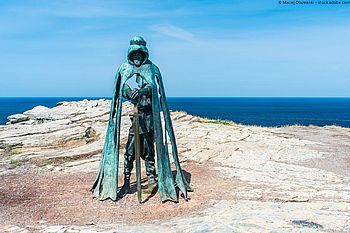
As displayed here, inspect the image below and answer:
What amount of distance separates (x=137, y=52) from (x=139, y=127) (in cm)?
150

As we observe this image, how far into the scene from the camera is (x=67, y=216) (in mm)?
7500

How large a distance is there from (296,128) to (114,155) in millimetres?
16966

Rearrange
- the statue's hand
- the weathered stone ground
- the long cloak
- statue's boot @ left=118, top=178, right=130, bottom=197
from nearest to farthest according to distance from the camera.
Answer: the weathered stone ground → the statue's hand → the long cloak → statue's boot @ left=118, top=178, right=130, bottom=197

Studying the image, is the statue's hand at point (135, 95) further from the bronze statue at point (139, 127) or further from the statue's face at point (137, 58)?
the statue's face at point (137, 58)

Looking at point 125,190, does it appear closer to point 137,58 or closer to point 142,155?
point 142,155

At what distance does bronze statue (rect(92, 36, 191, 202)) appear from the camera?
8430 millimetres

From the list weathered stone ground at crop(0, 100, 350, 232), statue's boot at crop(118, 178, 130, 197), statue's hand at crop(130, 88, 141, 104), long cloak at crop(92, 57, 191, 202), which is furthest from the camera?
statue's boot at crop(118, 178, 130, 197)

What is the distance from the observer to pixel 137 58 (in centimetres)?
852

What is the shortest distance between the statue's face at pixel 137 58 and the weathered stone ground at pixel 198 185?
2706 millimetres

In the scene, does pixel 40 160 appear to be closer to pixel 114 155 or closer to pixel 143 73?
pixel 114 155

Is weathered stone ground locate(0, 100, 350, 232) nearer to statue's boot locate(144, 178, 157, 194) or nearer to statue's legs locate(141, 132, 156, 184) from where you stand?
statue's boot locate(144, 178, 157, 194)

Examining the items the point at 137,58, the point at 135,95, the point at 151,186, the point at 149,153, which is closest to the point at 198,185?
the point at 151,186

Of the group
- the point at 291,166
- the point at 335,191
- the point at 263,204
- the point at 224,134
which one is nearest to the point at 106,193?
the point at 263,204

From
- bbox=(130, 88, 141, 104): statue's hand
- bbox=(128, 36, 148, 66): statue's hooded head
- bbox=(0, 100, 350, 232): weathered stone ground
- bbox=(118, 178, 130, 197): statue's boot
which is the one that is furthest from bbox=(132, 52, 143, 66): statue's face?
bbox=(0, 100, 350, 232): weathered stone ground
